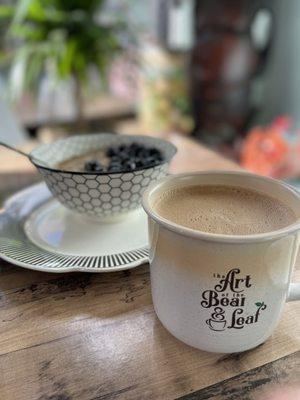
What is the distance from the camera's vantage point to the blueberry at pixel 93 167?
532mm

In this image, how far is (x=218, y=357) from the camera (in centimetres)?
35

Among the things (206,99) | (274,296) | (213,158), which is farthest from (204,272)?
(206,99)

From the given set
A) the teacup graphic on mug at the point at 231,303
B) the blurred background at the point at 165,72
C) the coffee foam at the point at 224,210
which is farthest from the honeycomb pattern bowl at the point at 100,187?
the blurred background at the point at 165,72

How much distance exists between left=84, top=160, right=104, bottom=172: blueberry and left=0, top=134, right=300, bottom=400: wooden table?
0.15 m

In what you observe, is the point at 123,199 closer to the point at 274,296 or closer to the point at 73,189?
the point at 73,189

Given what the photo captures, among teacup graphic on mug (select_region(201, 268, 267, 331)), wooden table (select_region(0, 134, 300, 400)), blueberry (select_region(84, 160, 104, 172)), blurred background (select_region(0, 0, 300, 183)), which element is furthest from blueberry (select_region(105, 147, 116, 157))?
blurred background (select_region(0, 0, 300, 183))

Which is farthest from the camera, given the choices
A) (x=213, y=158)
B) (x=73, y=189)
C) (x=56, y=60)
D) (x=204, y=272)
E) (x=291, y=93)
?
(x=291, y=93)

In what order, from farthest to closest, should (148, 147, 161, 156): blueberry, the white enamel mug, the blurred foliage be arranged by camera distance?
the blurred foliage → (148, 147, 161, 156): blueberry → the white enamel mug

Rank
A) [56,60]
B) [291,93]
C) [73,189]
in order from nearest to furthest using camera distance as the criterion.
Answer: [73,189], [56,60], [291,93]

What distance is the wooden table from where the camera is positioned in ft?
1.06

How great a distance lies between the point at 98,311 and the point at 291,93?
1720 mm

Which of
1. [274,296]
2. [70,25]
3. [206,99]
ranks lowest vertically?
[206,99]

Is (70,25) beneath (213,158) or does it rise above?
above

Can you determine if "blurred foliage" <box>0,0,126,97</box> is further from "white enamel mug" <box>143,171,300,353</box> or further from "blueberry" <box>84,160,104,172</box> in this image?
"white enamel mug" <box>143,171,300,353</box>
